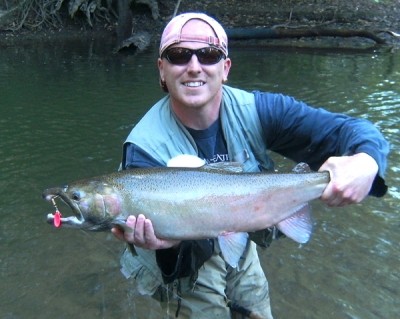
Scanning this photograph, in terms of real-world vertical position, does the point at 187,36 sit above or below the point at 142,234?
above

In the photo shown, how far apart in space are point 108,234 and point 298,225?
3.51 meters

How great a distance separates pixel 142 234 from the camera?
8.76ft

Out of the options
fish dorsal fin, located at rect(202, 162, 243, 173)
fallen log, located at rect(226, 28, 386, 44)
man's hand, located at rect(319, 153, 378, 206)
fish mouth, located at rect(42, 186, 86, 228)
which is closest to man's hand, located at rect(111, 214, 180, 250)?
fish mouth, located at rect(42, 186, 86, 228)

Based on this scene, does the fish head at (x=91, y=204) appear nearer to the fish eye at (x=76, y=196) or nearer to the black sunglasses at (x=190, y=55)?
the fish eye at (x=76, y=196)

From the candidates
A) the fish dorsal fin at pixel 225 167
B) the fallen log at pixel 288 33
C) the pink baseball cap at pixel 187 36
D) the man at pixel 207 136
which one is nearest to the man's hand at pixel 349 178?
the man at pixel 207 136

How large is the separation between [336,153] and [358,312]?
204cm

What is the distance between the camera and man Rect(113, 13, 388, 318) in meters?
3.01

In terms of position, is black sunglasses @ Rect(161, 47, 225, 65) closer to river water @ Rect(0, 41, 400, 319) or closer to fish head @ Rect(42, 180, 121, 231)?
fish head @ Rect(42, 180, 121, 231)

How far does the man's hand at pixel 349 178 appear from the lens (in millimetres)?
2633

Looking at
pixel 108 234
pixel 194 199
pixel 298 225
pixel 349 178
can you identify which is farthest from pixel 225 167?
pixel 108 234

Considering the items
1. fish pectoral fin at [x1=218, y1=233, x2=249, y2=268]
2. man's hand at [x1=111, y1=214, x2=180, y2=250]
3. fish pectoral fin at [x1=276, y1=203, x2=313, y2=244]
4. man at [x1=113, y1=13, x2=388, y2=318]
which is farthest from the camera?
man at [x1=113, y1=13, x2=388, y2=318]

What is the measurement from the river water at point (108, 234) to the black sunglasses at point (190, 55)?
2533 mm

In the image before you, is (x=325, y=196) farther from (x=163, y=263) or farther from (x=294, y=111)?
(x=163, y=263)

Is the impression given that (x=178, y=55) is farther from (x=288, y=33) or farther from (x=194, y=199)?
(x=288, y=33)
